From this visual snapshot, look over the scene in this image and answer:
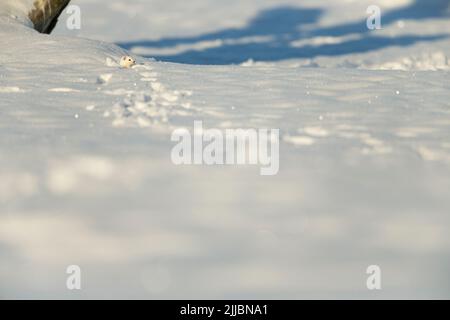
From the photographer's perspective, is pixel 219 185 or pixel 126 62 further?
pixel 126 62

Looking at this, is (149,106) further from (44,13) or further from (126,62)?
(44,13)

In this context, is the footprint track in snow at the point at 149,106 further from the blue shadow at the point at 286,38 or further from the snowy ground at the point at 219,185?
the blue shadow at the point at 286,38

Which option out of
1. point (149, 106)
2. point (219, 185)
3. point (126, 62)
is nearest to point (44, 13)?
point (126, 62)

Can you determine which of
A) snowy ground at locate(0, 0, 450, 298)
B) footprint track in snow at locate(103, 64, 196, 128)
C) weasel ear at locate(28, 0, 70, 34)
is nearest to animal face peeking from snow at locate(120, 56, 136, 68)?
snowy ground at locate(0, 0, 450, 298)

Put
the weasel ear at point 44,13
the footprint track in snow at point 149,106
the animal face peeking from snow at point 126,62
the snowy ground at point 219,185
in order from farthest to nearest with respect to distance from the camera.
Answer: the weasel ear at point 44,13
the animal face peeking from snow at point 126,62
the footprint track in snow at point 149,106
the snowy ground at point 219,185

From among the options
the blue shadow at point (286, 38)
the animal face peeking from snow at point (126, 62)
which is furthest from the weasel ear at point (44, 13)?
the blue shadow at point (286, 38)

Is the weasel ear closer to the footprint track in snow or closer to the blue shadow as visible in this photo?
the footprint track in snow

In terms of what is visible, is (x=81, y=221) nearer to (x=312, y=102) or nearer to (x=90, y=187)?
(x=90, y=187)
